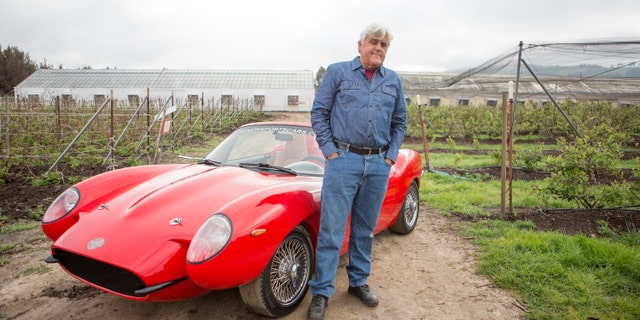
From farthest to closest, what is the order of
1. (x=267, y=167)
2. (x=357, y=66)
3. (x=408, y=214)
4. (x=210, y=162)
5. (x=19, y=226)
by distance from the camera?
1. (x=19, y=226)
2. (x=408, y=214)
3. (x=210, y=162)
4. (x=267, y=167)
5. (x=357, y=66)

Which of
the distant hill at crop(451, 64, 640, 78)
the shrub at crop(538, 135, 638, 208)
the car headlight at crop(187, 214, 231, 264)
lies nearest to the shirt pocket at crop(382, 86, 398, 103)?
the car headlight at crop(187, 214, 231, 264)

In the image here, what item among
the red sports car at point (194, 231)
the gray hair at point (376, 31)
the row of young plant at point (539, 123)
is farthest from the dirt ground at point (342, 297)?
the row of young plant at point (539, 123)

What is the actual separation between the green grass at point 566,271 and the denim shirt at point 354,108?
66.1 inches

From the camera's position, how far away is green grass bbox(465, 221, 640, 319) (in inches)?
119

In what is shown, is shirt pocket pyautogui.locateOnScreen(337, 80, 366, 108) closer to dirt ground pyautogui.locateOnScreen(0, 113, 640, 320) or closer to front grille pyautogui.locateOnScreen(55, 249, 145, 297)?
dirt ground pyautogui.locateOnScreen(0, 113, 640, 320)

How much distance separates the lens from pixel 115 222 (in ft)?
8.68

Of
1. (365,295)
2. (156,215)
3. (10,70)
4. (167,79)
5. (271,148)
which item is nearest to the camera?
(156,215)

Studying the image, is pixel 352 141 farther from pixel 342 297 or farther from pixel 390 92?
pixel 342 297

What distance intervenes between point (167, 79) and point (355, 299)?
4310 centimetres

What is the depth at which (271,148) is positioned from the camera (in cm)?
407

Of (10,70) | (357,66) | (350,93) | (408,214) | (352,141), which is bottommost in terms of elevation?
(408,214)

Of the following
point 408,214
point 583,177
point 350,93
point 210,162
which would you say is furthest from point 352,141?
point 583,177

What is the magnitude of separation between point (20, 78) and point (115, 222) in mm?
58836

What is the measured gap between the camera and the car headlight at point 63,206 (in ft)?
9.92
